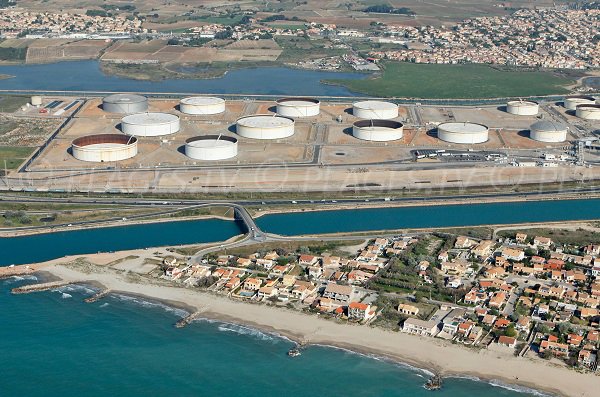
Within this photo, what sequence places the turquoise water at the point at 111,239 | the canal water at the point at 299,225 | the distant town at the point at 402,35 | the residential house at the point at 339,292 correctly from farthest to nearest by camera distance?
the distant town at the point at 402,35 → the canal water at the point at 299,225 → the turquoise water at the point at 111,239 → the residential house at the point at 339,292

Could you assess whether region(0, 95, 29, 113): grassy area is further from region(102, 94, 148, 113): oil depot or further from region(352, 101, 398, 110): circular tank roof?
region(352, 101, 398, 110): circular tank roof

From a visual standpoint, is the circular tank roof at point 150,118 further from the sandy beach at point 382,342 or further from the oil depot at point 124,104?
the sandy beach at point 382,342

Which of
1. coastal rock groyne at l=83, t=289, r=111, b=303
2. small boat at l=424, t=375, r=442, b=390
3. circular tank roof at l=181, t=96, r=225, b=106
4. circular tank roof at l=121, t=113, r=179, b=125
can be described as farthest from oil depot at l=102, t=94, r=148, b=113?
small boat at l=424, t=375, r=442, b=390

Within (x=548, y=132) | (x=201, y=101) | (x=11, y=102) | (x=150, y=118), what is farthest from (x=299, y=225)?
(x=11, y=102)

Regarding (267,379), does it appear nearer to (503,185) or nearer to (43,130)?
(503,185)

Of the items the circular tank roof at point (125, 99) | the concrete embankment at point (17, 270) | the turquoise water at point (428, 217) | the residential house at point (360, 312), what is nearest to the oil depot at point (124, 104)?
the circular tank roof at point (125, 99)

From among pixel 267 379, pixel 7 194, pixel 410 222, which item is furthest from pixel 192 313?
pixel 7 194

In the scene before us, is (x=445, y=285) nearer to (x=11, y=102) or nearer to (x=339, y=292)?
(x=339, y=292)
